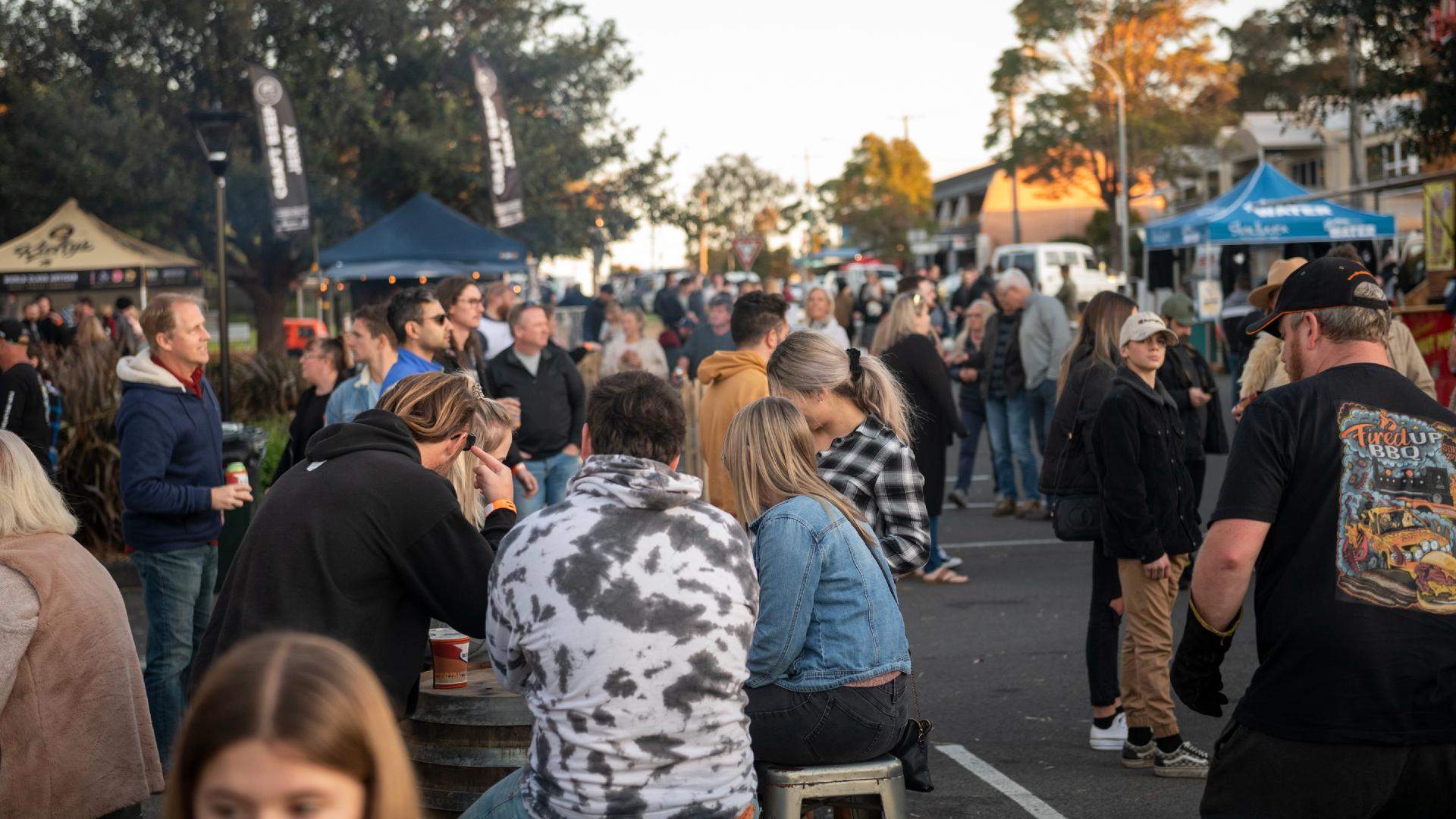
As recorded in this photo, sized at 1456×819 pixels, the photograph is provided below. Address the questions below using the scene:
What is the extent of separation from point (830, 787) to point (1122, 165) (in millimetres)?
43119

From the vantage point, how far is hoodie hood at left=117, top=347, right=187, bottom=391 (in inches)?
223

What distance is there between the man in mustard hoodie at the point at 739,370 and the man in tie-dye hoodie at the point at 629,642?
3.24 metres

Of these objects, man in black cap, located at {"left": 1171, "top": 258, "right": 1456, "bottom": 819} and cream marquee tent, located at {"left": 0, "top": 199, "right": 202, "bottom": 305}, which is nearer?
man in black cap, located at {"left": 1171, "top": 258, "right": 1456, "bottom": 819}

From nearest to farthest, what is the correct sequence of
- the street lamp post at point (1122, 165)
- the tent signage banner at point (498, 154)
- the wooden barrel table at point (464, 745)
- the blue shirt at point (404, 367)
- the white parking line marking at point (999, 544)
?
the wooden barrel table at point (464, 745) → the blue shirt at point (404, 367) → the white parking line marking at point (999, 544) → the tent signage banner at point (498, 154) → the street lamp post at point (1122, 165)

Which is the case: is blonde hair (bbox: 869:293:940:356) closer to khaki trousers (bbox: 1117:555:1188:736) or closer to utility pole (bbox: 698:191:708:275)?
khaki trousers (bbox: 1117:555:1188:736)

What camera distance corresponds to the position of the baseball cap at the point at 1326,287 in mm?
3494

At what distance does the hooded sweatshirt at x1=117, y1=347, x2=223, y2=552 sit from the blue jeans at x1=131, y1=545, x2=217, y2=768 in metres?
0.07

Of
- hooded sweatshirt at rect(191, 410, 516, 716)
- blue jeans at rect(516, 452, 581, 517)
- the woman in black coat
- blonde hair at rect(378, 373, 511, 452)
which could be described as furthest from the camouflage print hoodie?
the woman in black coat

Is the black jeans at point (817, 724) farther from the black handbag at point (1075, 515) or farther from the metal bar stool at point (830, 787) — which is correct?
the black handbag at point (1075, 515)

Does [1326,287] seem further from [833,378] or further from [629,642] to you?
[833,378]

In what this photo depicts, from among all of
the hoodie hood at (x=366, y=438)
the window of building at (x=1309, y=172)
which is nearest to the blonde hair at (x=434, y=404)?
the hoodie hood at (x=366, y=438)

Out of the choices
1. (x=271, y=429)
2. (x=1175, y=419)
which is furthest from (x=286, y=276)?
(x=1175, y=419)

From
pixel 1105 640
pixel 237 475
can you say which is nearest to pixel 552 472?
pixel 237 475

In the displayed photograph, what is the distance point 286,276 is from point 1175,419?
27564 mm
